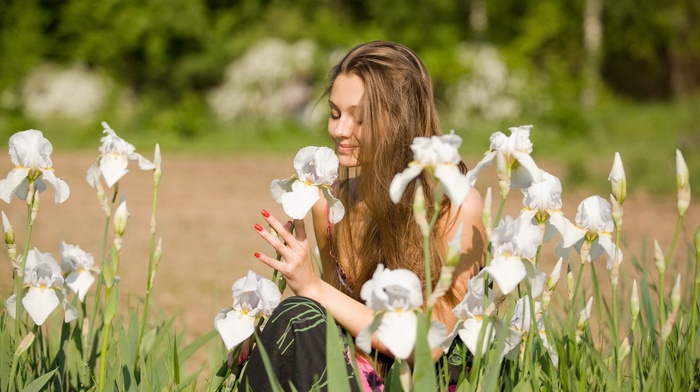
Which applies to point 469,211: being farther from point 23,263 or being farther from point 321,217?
point 23,263

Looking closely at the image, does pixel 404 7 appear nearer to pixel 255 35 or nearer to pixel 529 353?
pixel 255 35

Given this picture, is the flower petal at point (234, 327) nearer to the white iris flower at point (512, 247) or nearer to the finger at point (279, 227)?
the finger at point (279, 227)

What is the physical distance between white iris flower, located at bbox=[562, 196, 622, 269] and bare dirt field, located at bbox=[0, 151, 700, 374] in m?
1.60

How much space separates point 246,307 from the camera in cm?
161

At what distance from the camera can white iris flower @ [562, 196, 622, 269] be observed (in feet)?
5.24

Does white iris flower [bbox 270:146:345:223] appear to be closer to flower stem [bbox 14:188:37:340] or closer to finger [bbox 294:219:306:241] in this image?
finger [bbox 294:219:306:241]

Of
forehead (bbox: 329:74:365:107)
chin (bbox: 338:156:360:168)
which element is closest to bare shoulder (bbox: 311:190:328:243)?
chin (bbox: 338:156:360:168)

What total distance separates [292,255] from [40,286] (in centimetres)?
50

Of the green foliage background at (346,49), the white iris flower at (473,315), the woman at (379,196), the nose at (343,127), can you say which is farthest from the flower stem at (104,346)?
the green foliage background at (346,49)

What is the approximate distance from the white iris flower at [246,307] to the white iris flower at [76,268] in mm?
360


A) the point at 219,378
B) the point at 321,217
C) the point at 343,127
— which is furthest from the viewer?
the point at 321,217

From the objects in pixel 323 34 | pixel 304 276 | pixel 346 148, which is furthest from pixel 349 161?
pixel 323 34

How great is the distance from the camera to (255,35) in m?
15.2

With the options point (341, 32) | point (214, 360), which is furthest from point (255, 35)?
point (214, 360)
